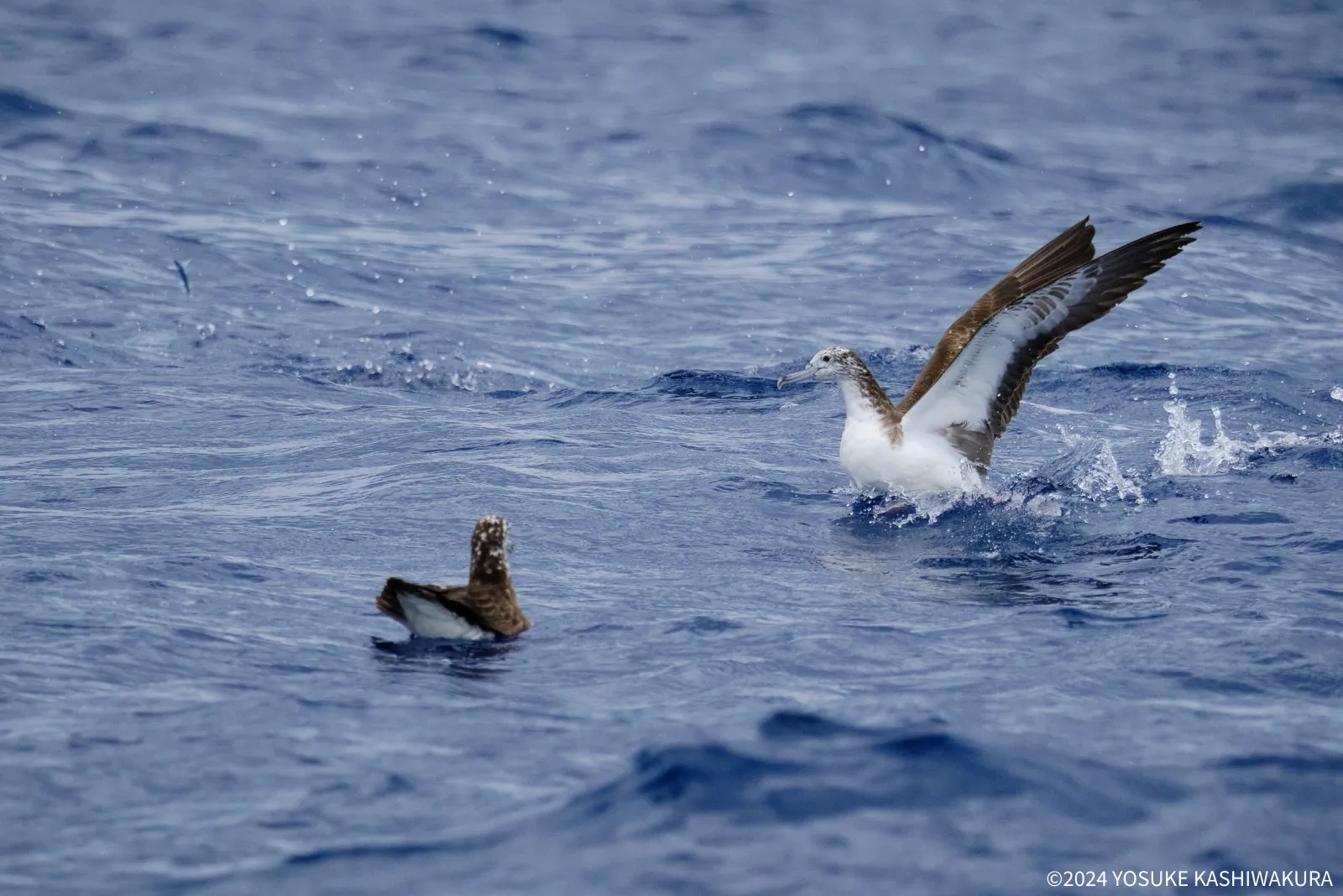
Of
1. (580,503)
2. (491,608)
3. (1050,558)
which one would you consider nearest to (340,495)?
(580,503)

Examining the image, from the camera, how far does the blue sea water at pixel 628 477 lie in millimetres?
5480

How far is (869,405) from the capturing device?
10398 millimetres

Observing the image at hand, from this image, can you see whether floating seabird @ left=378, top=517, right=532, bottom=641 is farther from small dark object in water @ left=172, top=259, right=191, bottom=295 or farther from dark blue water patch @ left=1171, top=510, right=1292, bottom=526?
small dark object in water @ left=172, top=259, right=191, bottom=295

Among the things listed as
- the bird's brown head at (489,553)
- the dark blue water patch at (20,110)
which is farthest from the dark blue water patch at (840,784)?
the dark blue water patch at (20,110)

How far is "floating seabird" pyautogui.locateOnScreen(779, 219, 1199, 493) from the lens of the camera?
9.77 meters

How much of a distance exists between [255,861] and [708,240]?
1310 centimetres

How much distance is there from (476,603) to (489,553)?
0.77 ft

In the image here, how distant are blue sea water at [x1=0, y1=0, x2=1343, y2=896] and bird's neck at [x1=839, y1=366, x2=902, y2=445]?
55 centimetres

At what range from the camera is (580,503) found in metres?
9.69

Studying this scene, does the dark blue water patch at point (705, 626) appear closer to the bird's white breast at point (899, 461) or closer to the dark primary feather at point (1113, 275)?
the bird's white breast at point (899, 461)

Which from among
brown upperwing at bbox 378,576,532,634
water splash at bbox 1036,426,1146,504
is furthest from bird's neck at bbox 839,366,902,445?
brown upperwing at bbox 378,576,532,634

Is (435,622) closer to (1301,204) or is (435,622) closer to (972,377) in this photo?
(972,377)

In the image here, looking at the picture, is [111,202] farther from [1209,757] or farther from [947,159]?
[1209,757]

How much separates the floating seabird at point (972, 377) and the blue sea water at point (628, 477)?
1.08 ft
